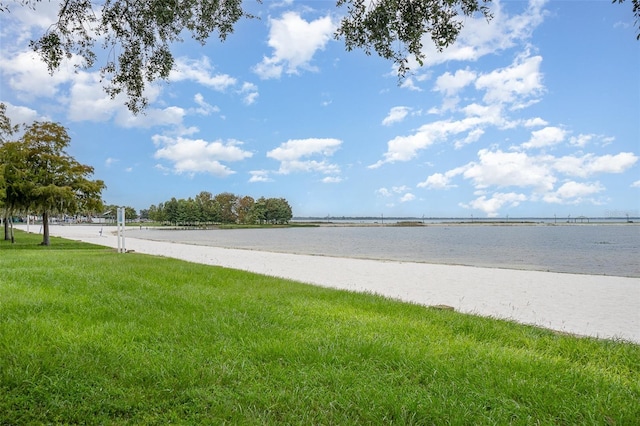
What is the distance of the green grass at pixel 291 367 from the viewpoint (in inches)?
132

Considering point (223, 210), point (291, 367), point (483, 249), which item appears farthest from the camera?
point (223, 210)

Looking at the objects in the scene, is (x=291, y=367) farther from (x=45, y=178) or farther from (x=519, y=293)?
(x=45, y=178)

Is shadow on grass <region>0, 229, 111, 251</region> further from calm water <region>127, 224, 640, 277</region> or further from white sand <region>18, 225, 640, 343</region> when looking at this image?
white sand <region>18, 225, 640, 343</region>

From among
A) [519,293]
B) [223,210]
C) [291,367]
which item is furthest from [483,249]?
[223,210]

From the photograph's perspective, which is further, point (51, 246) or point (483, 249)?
point (483, 249)

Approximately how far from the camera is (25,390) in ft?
11.8

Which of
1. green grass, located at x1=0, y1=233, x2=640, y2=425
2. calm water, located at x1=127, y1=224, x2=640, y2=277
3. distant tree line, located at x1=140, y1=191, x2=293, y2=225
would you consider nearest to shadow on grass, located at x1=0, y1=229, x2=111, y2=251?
calm water, located at x1=127, y1=224, x2=640, y2=277

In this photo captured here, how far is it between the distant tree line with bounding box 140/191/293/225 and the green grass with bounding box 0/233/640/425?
12971 centimetres

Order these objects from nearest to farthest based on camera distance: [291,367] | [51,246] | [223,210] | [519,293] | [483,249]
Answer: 1. [291,367]
2. [519,293]
3. [51,246]
4. [483,249]
5. [223,210]

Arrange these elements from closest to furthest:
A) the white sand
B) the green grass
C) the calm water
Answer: the green grass, the white sand, the calm water

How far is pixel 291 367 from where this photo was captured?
4223mm

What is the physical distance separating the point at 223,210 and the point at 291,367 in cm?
14413

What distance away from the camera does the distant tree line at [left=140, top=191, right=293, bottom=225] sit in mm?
132250

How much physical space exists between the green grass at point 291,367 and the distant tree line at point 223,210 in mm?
129713
